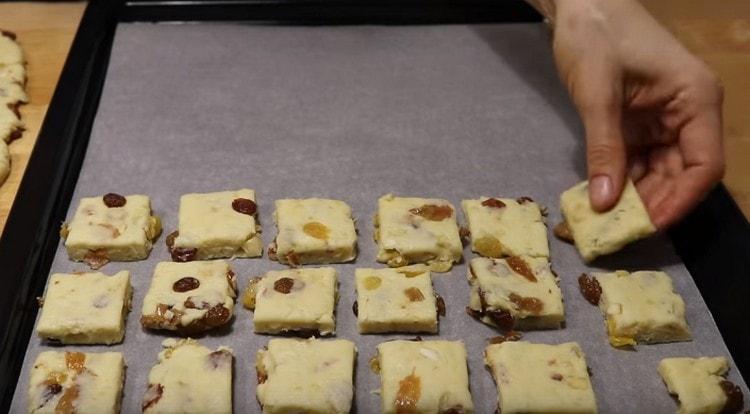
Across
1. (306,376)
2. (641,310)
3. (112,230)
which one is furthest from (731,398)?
(112,230)

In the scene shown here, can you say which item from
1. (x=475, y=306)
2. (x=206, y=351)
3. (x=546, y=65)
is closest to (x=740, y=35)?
(x=546, y=65)

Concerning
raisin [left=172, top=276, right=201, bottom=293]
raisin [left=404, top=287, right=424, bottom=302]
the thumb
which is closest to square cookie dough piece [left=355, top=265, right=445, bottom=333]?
raisin [left=404, top=287, right=424, bottom=302]

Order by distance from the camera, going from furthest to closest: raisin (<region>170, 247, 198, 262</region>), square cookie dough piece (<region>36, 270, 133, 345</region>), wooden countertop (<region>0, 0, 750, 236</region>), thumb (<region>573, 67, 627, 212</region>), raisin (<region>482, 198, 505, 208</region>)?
wooden countertop (<region>0, 0, 750, 236</region>) < raisin (<region>482, 198, 505, 208</region>) < raisin (<region>170, 247, 198, 262</region>) < thumb (<region>573, 67, 627, 212</region>) < square cookie dough piece (<region>36, 270, 133, 345</region>)

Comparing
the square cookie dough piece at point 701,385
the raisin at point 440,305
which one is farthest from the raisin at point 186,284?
the square cookie dough piece at point 701,385

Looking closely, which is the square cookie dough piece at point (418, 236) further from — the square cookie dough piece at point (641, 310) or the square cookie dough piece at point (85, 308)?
the square cookie dough piece at point (85, 308)

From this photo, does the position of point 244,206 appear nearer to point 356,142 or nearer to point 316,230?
point 316,230

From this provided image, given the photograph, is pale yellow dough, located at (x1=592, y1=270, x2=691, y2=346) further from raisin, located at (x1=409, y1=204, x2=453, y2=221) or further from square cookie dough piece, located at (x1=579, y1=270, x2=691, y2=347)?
raisin, located at (x1=409, y1=204, x2=453, y2=221)

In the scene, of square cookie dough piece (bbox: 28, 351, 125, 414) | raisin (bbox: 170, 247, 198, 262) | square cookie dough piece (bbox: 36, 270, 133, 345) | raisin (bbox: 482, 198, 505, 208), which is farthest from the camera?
raisin (bbox: 482, 198, 505, 208)
